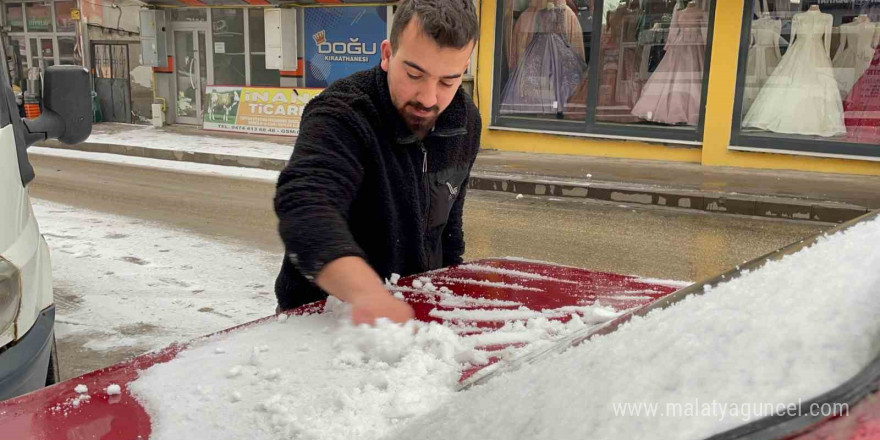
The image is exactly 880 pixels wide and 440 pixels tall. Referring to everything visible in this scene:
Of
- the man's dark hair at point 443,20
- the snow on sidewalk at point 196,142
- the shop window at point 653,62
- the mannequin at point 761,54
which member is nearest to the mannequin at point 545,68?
the shop window at point 653,62

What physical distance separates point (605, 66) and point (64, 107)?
36.8 feet

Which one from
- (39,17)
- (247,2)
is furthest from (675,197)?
(39,17)

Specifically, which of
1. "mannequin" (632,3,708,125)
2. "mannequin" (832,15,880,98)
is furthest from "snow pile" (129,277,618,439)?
"mannequin" (832,15,880,98)

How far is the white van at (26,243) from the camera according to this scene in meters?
2.23

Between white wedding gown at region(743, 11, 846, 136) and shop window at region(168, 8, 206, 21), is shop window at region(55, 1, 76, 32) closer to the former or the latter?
shop window at region(168, 8, 206, 21)

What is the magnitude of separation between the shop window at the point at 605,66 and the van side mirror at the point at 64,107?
10.6m

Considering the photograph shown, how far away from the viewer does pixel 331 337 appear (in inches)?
65.8

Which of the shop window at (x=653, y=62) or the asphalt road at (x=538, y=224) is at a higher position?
the shop window at (x=653, y=62)

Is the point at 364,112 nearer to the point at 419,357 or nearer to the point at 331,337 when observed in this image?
the point at 331,337

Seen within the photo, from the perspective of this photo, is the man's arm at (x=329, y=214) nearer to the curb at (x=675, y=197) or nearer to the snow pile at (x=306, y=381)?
the snow pile at (x=306, y=381)

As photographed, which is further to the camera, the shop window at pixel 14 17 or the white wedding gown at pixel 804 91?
the shop window at pixel 14 17

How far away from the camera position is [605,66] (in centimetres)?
1284

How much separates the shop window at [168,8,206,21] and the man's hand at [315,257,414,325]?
17.7 m

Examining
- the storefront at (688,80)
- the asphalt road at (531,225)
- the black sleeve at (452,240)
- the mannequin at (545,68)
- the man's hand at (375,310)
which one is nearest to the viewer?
the man's hand at (375,310)
